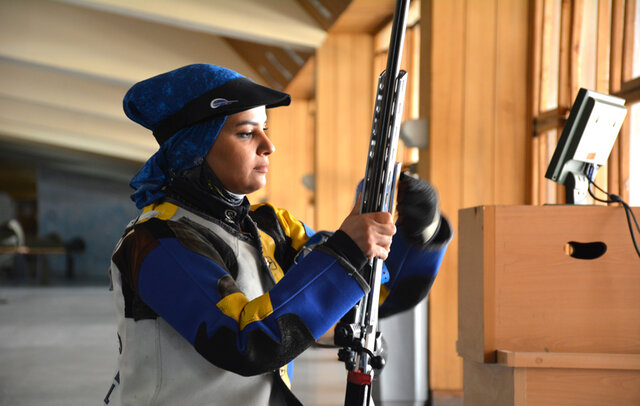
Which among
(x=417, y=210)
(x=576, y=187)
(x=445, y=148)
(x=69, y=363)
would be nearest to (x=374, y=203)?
(x=417, y=210)

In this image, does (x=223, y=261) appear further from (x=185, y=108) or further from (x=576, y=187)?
(x=576, y=187)

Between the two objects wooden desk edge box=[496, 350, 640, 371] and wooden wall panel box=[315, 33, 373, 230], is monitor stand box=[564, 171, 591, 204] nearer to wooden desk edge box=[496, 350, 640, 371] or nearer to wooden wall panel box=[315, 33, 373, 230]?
wooden desk edge box=[496, 350, 640, 371]

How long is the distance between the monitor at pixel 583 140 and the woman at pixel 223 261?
59cm

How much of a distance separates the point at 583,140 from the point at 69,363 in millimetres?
4727

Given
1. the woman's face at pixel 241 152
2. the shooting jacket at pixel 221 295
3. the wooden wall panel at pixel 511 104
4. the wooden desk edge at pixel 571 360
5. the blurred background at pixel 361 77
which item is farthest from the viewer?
the wooden wall panel at pixel 511 104

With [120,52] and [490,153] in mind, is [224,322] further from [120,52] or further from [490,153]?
[120,52]

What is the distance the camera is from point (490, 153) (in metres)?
3.76

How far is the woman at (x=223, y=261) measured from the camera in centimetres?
117

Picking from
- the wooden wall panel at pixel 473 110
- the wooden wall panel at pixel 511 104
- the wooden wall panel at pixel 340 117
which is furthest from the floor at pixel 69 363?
the wooden wall panel at pixel 340 117

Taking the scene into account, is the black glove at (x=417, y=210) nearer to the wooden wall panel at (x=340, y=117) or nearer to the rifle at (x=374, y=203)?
the rifle at (x=374, y=203)

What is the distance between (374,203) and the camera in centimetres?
127

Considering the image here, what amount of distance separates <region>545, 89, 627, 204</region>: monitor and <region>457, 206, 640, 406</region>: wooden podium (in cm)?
19

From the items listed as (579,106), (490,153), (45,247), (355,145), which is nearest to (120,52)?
(355,145)

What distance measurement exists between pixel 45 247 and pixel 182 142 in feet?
60.1
